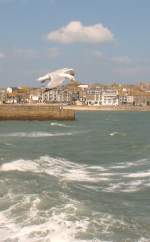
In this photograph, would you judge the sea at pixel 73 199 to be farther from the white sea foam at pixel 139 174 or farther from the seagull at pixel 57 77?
the seagull at pixel 57 77

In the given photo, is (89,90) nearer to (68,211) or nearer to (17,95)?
(17,95)

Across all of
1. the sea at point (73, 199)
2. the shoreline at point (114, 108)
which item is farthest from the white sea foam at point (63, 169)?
the shoreline at point (114, 108)

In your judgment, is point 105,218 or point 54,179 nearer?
point 105,218

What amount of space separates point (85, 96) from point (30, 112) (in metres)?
120

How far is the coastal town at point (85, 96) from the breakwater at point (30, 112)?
9819cm

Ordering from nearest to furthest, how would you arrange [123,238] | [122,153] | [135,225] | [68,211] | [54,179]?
[123,238] → [135,225] → [68,211] → [54,179] → [122,153]

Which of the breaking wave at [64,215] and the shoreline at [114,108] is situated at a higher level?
the breaking wave at [64,215]

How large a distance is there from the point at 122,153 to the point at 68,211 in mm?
14542

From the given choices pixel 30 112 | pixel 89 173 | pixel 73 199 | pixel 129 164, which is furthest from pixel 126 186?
pixel 30 112

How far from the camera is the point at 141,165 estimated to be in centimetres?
2047

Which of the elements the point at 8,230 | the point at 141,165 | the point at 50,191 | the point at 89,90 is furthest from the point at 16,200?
the point at 89,90

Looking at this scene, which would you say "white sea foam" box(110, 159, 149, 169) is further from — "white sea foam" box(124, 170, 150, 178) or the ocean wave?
the ocean wave

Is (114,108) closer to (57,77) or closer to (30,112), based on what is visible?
(30,112)

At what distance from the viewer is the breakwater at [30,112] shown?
55.8 meters
